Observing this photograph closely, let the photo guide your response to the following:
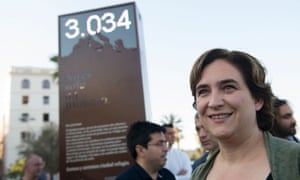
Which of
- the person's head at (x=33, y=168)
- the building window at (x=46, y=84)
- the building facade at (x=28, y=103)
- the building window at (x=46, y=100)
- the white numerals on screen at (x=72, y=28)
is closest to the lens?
the person's head at (x=33, y=168)

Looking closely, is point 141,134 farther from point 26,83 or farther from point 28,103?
point 26,83

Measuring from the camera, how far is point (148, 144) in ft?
12.7

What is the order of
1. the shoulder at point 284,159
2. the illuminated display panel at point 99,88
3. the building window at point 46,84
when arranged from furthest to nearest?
the building window at point 46,84 < the illuminated display panel at point 99,88 < the shoulder at point 284,159

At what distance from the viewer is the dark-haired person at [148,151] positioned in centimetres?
369

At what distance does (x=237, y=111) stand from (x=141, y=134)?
2.46 m

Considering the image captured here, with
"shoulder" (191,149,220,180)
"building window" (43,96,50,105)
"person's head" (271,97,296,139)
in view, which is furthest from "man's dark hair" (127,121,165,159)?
"building window" (43,96,50,105)

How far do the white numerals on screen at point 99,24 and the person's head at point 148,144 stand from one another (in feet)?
8.42

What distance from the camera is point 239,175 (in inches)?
62.9

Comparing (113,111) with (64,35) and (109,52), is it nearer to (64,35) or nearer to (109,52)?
(109,52)

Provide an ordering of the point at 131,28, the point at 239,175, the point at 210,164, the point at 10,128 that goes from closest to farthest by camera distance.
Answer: the point at 239,175
the point at 210,164
the point at 131,28
the point at 10,128

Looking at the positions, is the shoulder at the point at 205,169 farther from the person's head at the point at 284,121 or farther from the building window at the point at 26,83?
the building window at the point at 26,83

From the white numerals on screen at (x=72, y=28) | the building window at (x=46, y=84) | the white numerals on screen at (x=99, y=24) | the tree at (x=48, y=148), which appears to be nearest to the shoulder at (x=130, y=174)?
the white numerals on screen at (x=99, y=24)

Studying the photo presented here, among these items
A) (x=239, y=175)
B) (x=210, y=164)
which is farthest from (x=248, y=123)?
(x=210, y=164)

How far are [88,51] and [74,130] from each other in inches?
58.4
